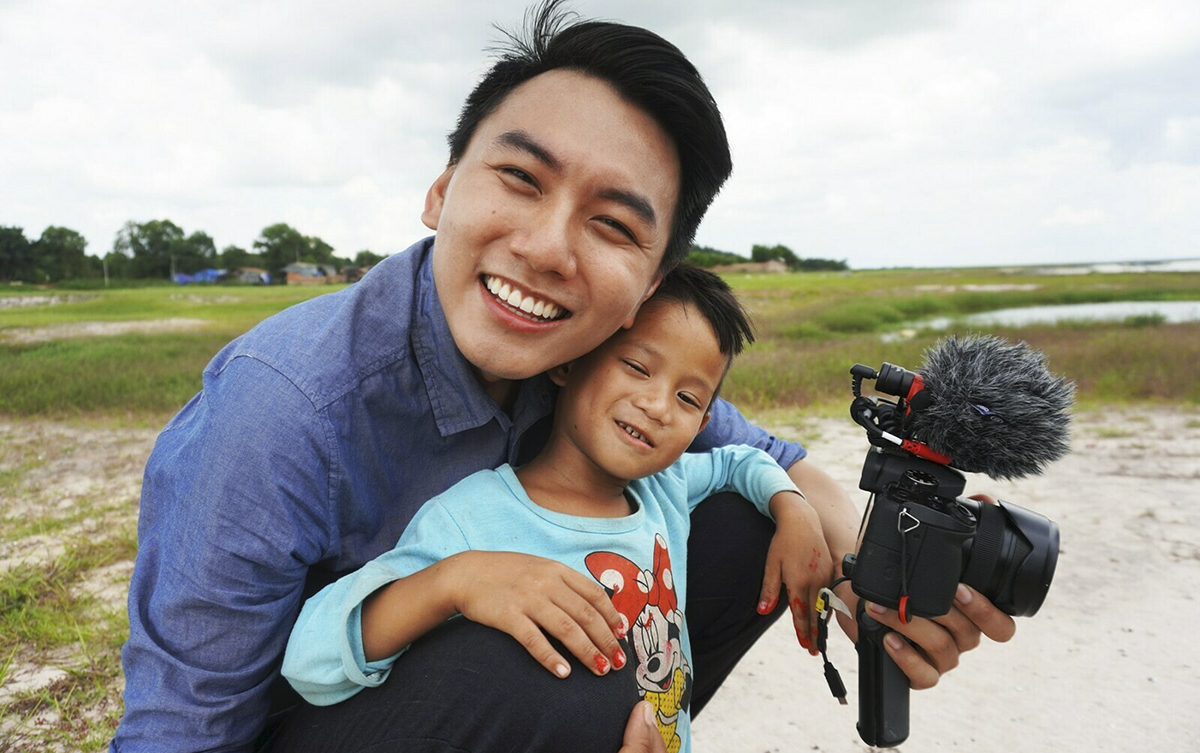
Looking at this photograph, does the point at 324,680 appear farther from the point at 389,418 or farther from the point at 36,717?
the point at 36,717

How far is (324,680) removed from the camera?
1286 millimetres

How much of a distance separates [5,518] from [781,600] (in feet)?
13.6

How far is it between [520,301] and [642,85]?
53cm

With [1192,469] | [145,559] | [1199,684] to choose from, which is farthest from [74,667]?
[1192,469]

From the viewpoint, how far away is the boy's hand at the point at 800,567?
193cm

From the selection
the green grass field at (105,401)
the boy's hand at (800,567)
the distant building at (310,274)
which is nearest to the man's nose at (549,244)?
the boy's hand at (800,567)

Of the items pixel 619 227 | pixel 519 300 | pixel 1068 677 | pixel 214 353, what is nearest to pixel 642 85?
pixel 619 227

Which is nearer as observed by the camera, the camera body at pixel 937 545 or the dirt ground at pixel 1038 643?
the camera body at pixel 937 545

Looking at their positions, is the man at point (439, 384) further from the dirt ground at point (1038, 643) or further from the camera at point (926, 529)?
the dirt ground at point (1038, 643)

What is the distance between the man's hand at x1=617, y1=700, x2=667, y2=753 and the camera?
132cm

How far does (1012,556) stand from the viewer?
1.55 metres

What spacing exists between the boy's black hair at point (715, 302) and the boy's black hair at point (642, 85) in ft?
0.23

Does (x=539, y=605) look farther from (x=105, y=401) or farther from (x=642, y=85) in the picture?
(x=105, y=401)

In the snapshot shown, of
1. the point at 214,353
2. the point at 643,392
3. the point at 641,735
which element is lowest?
the point at 214,353
